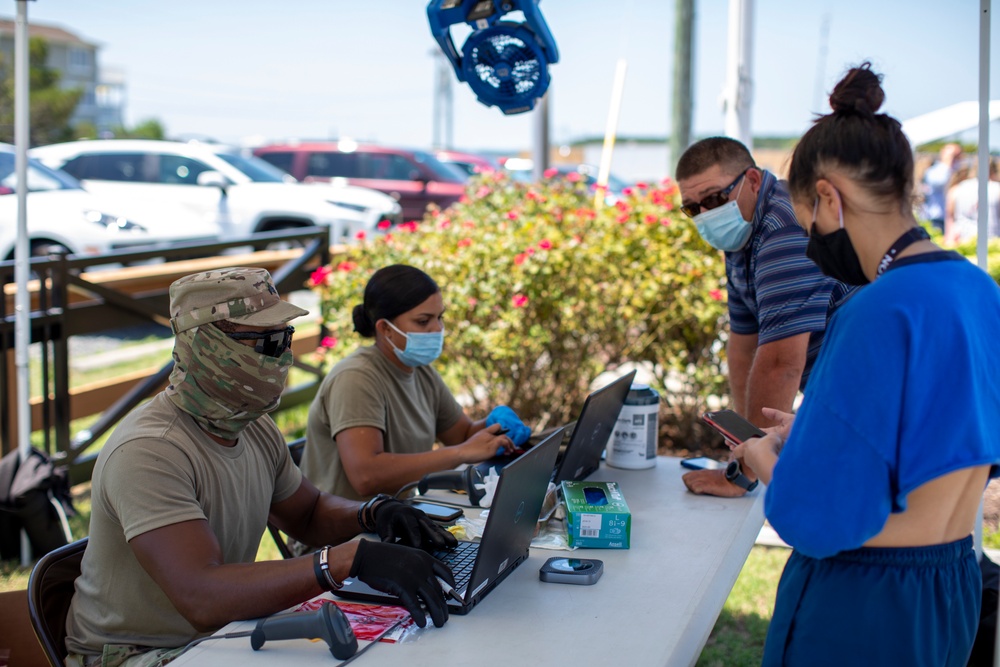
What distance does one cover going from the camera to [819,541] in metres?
1.51

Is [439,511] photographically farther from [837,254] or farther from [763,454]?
[837,254]

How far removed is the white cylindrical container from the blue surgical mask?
2.10 feet

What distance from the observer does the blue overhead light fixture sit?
3334 mm

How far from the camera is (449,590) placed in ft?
6.34

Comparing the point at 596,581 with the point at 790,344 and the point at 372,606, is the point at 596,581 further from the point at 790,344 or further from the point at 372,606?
the point at 790,344

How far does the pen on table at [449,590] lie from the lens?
6.22 ft

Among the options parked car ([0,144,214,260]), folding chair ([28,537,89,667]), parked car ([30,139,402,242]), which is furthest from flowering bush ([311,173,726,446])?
parked car ([30,139,402,242])

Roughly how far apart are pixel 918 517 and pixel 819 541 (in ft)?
0.75

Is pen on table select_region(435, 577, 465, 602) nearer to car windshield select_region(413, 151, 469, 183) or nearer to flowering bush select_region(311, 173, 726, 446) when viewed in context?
flowering bush select_region(311, 173, 726, 446)

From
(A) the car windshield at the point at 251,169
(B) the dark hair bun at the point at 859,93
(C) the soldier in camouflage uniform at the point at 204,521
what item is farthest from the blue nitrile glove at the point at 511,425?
(A) the car windshield at the point at 251,169

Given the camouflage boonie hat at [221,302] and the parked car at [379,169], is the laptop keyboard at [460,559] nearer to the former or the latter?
the camouflage boonie hat at [221,302]

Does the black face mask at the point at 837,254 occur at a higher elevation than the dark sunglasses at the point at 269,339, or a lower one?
higher

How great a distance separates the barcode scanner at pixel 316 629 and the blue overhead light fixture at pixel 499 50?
2289 millimetres

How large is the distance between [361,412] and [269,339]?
32.9 inches
